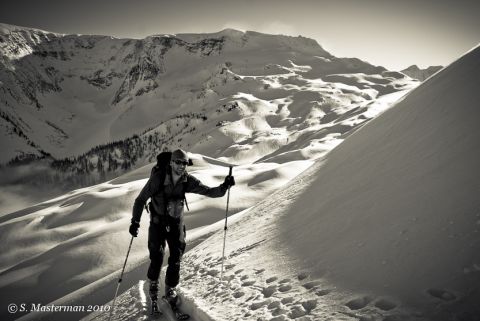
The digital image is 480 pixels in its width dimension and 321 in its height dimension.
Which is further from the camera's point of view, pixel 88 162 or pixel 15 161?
pixel 15 161

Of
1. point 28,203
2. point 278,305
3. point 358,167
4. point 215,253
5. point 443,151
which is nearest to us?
point 278,305

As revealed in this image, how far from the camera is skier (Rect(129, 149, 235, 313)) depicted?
20.4 ft

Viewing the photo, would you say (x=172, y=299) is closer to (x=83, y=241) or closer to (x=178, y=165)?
(x=178, y=165)

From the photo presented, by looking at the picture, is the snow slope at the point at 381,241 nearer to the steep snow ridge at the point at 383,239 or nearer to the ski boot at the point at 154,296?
the steep snow ridge at the point at 383,239

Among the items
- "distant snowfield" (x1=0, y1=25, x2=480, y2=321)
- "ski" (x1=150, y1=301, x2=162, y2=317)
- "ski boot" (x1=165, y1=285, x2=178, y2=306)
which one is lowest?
"ski" (x1=150, y1=301, x2=162, y2=317)

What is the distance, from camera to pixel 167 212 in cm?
622

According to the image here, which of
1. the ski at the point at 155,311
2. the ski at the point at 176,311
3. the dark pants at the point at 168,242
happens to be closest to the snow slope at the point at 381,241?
the ski at the point at 176,311

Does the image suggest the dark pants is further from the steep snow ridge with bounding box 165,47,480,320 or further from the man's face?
the man's face

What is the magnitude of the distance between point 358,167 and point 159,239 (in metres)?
5.33

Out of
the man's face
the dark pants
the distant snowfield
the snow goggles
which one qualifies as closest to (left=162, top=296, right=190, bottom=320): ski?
the distant snowfield

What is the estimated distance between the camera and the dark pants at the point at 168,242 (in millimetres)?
6293

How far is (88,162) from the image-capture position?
166 metres

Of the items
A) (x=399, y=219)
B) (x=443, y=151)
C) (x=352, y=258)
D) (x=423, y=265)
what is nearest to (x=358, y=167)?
(x=443, y=151)

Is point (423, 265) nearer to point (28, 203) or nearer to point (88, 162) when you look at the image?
point (28, 203)
